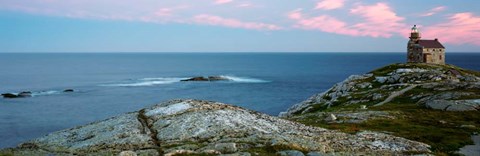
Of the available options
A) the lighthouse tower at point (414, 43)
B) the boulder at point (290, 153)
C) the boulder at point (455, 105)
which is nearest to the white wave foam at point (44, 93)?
the lighthouse tower at point (414, 43)

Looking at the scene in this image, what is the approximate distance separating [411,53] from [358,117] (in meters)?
99.0

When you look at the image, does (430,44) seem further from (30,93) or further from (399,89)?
(30,93)

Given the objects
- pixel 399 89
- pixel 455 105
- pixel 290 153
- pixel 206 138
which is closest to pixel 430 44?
pixel 399 89

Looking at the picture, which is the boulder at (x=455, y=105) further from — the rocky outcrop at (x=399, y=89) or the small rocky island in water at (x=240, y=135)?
the small rocky island in water at (x=240, y=135)

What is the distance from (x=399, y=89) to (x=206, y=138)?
63.6 m

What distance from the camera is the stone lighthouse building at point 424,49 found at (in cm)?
13725

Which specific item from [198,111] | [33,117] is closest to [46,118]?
[33,117]

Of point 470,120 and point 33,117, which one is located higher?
point 470,120

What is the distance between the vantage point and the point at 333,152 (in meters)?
30.8

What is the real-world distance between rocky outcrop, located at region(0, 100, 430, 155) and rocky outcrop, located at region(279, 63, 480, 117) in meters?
31.6

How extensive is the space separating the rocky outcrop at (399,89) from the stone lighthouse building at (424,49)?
1936cm

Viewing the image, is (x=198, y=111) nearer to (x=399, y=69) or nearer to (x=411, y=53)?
(x=399, y=69)

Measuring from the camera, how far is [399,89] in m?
85.6

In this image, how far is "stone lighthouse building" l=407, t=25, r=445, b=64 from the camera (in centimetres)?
13725
